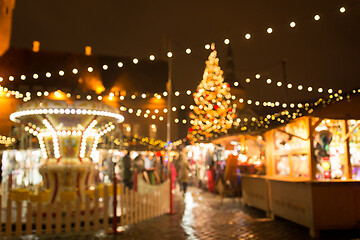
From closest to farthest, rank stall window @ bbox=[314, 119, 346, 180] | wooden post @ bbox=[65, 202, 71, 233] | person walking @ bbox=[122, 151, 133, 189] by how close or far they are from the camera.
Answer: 1. wooden post @ bbox=[65, 202, 71, 233]
2. stall window @ bbox=[314, 119, 346, 180]
3. person walking @ bbox=[122, 151, 133, 189]

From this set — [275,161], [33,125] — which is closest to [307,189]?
[275,161]

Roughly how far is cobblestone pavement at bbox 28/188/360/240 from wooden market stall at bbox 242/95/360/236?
0.91ft

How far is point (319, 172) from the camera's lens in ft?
26.2

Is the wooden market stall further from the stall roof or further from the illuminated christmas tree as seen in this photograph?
the illuminated christmas tree

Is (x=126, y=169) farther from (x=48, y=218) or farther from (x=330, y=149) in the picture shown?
(x=330, y=149)

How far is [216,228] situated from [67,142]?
4577 mm

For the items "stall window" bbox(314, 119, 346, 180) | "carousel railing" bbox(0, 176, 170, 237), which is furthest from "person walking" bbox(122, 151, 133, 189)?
"stall window" bbox(314, 119, 346, 180)

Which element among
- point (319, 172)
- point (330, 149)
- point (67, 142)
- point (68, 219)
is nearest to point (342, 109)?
point (330, 149)

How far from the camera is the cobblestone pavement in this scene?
22.9 ft

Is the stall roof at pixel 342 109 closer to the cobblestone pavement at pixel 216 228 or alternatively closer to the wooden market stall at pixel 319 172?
the wooden market stall at pixel 319 172

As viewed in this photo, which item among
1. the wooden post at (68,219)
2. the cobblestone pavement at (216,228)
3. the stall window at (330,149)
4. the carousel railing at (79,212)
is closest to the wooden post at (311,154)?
the stall window at (330,149)

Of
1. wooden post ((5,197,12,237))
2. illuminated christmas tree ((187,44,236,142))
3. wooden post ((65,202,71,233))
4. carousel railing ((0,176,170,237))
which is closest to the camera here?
wooden post ((5,197,12,237))

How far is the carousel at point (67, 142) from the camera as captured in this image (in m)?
9.19

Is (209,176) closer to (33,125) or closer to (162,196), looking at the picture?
(162,196)
